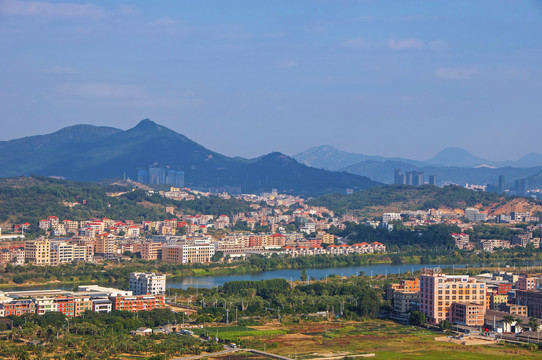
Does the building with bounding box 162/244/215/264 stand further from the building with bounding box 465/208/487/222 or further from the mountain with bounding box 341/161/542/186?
the mountain with bounding box 341/161/542/186

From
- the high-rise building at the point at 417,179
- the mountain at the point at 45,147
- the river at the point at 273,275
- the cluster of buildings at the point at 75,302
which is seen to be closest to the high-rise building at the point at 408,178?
the high-rise building at the point at 417,179

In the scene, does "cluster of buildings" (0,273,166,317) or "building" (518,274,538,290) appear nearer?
"cluster of buildings" (0,273,166,317)

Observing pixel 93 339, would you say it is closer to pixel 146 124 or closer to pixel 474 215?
pixel 474 215

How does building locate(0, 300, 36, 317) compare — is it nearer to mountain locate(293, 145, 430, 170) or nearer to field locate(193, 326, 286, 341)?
field locate(193, 326, 286, 341)

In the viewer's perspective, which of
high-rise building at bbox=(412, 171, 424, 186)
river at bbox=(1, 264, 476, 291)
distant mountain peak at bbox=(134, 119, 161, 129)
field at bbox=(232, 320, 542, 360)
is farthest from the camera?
distant mountain peak at bbox=(134, 119, 161, 129)

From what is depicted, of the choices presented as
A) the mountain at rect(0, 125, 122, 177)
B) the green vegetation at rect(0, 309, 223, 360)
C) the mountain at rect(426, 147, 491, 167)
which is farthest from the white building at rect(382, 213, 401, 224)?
the mountain at rect(426, 147, 491, 167)

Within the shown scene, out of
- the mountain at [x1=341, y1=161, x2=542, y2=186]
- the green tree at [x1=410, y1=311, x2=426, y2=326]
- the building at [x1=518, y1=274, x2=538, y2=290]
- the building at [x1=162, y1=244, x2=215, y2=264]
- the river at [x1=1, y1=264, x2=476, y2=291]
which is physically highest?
the mountain at [x1=341, y1=161, x2=542, y2=186]

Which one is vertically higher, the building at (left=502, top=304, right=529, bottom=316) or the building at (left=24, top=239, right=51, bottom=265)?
the building at (left=24, top=239, right=51, bottom=265)

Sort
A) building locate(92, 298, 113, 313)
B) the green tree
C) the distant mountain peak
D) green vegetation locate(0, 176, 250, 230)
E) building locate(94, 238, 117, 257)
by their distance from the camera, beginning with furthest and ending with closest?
the distant mountain peak, green vegetation locate(0, 176, 250, 230), building locate(94, 238, 117, 257), building locate(92, 298, 113, 313), the green tree
